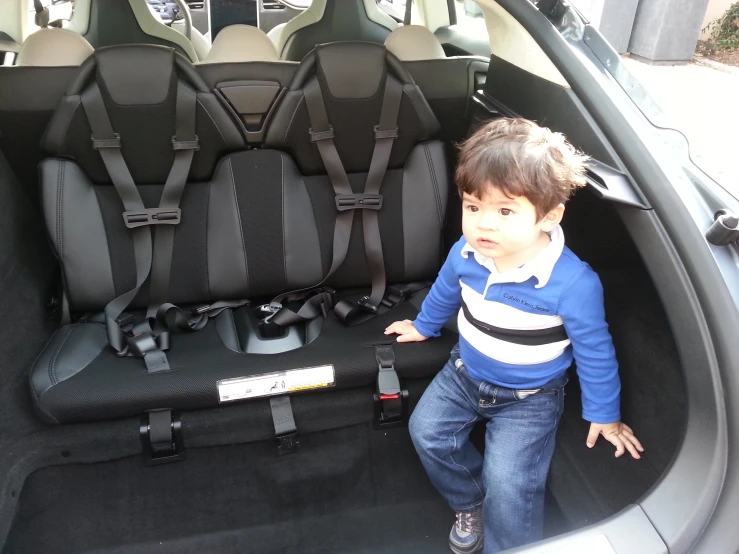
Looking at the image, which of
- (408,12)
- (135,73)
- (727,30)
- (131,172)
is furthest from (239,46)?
(727,30)

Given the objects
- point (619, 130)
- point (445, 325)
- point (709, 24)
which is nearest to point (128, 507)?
point (445, 325)

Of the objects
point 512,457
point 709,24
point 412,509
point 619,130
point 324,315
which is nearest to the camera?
point 619,130

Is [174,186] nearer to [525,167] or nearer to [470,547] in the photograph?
[525,167]

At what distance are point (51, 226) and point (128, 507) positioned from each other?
0.76 meters

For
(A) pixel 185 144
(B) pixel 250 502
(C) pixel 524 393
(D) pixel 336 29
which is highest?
(D) pixel 336 29

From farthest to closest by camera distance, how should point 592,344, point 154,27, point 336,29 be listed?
point 336,29, point 154,27, point 592,344

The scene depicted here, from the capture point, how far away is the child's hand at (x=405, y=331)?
156 cm

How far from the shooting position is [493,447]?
4.28 ft

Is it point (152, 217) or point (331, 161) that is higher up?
point (331, 161)

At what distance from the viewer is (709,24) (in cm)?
816

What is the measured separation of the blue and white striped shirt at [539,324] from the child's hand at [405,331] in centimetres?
21

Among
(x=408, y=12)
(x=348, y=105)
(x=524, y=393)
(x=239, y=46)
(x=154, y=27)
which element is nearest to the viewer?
(x=524, y=393)

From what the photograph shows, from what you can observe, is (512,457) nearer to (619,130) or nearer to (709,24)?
(619,130)

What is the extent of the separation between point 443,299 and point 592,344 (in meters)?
→ 0.40
